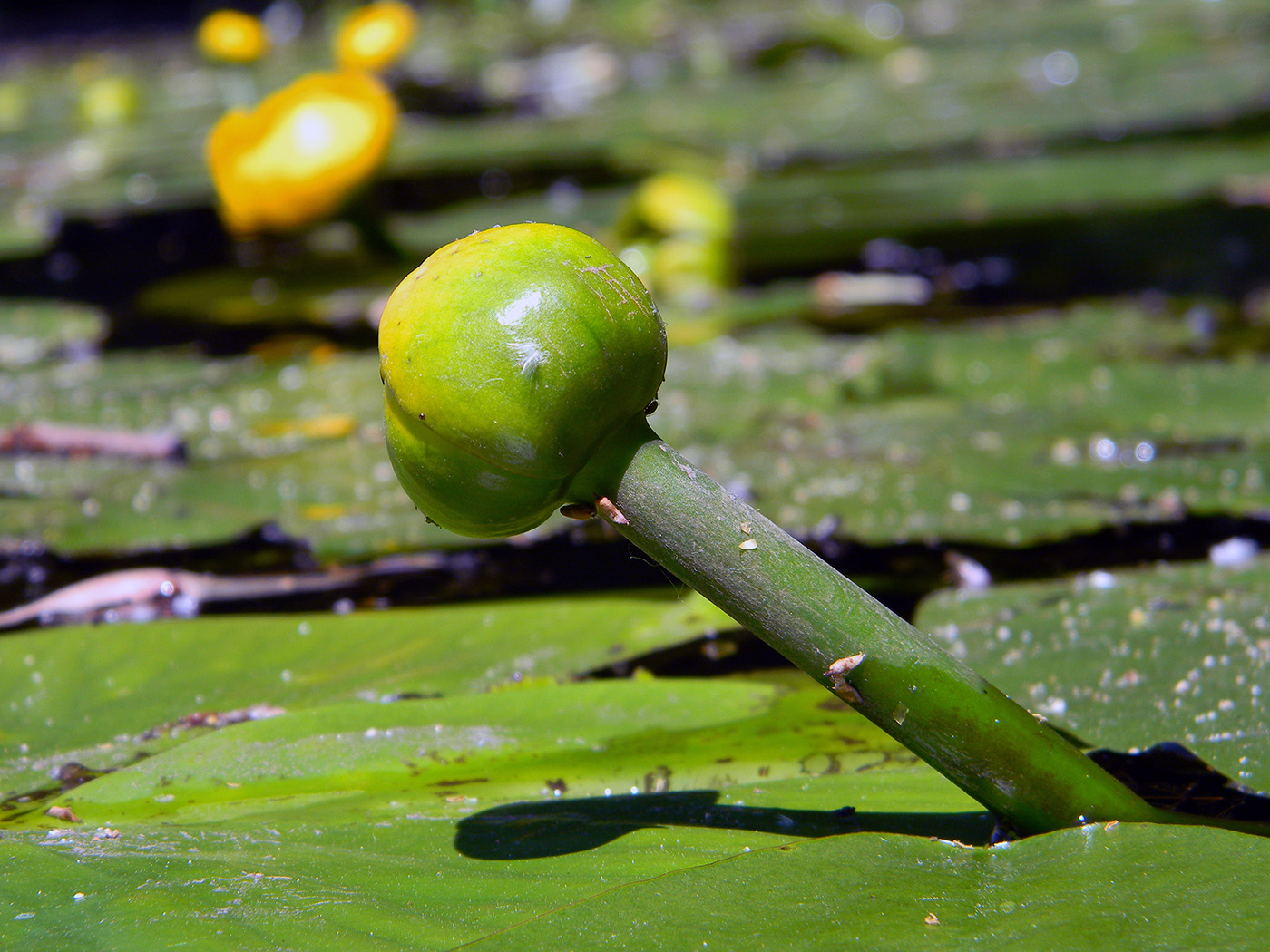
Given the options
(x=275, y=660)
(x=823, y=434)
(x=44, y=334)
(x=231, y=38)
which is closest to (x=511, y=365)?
(x=275, y=660)

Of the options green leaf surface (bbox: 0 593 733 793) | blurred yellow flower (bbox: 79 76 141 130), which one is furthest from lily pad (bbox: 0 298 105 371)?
blurred yellow flower (bbox: 79 76 141 130)

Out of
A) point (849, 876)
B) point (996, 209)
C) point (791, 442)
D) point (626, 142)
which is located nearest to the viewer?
point (849, 876)

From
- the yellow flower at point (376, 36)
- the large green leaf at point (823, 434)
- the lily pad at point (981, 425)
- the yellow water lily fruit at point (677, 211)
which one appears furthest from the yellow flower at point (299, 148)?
the yellow flower at point (376, 36)

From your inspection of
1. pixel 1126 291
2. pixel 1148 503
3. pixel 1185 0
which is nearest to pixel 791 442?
pixel 1148 503

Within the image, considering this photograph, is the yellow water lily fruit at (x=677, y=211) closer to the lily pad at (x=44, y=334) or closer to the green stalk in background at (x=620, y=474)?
the lily pad at (x=44, y=334)

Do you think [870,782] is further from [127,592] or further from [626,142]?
[626,142]

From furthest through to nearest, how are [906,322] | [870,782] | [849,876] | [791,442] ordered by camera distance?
[906,322], [791,442], [870,782], [849,876]
